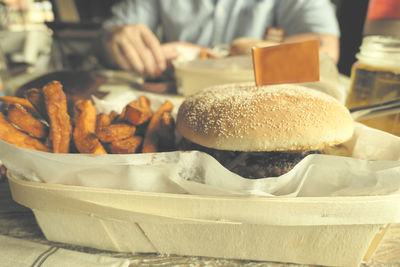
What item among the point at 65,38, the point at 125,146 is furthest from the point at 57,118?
the point at 65,38

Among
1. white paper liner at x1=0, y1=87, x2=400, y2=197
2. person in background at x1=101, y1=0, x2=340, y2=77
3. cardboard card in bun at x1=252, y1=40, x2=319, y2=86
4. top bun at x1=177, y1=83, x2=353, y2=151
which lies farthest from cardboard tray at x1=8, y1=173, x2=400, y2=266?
person in background at x1=101, y1=0, x2=340, y2=77

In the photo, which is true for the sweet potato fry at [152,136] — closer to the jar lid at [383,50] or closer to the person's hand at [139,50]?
the jar lid at [383,50]

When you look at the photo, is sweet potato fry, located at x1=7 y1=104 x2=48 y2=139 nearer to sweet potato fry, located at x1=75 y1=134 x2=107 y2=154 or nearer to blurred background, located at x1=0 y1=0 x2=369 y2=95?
sweet potato fry, located at x1=75 y1=134 x2=107 y2=154

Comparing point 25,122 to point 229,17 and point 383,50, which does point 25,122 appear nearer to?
point 383,50

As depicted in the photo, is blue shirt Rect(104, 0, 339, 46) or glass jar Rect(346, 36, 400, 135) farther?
blue shirt Rect(104, 0, 339, 46)

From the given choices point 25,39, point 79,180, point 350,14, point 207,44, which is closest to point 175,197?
point 79,180

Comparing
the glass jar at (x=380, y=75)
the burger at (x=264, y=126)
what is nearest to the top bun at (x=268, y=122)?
the burger at (x=264, y=126)
